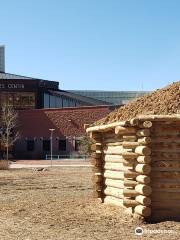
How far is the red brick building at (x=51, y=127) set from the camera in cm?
7056

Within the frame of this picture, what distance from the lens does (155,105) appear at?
595 inches

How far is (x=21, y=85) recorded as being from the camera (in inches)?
3135

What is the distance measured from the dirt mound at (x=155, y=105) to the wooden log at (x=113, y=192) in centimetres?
205

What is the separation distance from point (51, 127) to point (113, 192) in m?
56.2

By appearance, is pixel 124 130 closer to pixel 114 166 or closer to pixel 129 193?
pixel 129 193

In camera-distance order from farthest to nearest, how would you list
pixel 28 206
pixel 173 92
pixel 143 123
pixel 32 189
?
pixel 32 189
pixel 28 206
pixel 173 92
pixel 143 123

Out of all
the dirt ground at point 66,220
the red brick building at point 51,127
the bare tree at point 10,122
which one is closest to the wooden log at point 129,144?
the dirt ground at point 66,220

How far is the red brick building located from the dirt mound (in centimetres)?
5280

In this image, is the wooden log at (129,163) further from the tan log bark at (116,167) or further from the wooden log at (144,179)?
the wooden log at (144,179)

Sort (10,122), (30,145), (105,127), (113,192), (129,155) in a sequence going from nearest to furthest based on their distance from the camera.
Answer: (129,155)
(105,127)
(113,192)
(10,122)
(30,145)

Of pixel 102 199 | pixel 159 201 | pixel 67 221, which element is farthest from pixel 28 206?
pixel 159 201

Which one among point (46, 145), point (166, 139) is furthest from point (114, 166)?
point (46, 145)

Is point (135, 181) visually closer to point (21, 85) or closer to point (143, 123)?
point (143, 123)

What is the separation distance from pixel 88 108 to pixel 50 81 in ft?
54.4
